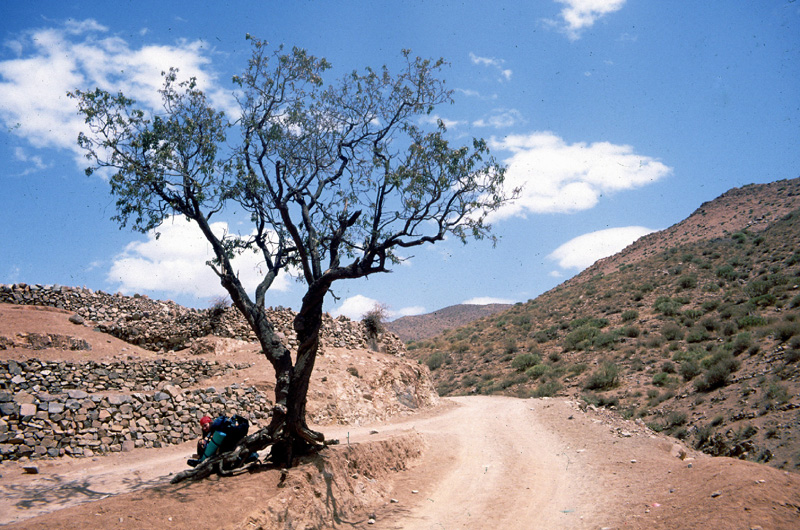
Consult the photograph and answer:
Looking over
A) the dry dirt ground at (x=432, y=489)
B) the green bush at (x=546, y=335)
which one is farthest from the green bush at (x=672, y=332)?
the dry dirt ground at (x=432, y=489)

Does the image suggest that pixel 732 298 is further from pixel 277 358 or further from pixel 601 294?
pixel 277 358

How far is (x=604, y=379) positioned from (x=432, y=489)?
18.3 m

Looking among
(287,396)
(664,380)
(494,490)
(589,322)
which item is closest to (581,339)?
(589,322)

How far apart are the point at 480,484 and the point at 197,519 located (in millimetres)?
6557

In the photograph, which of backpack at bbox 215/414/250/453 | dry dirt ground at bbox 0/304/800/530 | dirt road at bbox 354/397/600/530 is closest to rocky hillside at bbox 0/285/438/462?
dry dirt ground at bbox 0/304/800/530

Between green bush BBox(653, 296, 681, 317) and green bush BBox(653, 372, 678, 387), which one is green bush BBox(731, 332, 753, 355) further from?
green bush BBox(653, 296, 681, 317)

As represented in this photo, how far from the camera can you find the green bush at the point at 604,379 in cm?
2633

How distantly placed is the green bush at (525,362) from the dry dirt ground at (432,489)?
18705 millimetres

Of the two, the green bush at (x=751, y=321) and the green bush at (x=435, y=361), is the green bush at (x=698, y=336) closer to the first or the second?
the green bush at (x=751, y=321)

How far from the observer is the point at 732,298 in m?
30.3

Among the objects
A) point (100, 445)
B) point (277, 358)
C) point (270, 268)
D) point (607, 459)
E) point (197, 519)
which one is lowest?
point (607, 459)

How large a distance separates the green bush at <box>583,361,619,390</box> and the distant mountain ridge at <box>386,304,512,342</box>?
5331 centimetres

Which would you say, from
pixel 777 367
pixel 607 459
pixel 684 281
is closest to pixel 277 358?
pixel 607 459

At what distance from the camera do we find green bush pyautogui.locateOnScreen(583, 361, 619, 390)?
86.4ft
